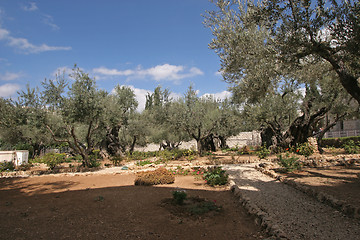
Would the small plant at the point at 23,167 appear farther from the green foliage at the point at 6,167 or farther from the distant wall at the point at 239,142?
the distant wall at the point at 239,142

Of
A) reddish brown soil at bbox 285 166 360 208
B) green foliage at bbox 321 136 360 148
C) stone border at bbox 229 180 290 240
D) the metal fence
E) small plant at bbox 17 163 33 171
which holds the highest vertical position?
the metal fence

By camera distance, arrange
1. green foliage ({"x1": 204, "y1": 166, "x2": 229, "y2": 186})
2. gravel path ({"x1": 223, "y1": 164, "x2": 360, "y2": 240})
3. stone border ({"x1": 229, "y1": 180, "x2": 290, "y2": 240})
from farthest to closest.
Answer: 1. green foliage ({"x1": 204, "y1": 166, "x2": 229, "y2": 186})
2. gravel path ({"x1": 223, "y1": 164, "x2": 360, "y2": 240})
3. stone border ({"x1": 229, "y1": 180, "x2": 290, "y2": 240})

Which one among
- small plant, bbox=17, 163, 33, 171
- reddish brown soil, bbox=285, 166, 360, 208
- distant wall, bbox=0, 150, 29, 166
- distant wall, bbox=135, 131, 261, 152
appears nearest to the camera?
reddish brown soil, bbox=285, 166, 360, 208

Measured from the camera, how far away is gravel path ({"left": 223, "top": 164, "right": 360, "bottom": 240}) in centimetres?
388

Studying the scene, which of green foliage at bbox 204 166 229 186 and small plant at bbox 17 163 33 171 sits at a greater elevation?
green foliage at bbox 204 166 229 186

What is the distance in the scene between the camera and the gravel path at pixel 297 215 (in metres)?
3.88

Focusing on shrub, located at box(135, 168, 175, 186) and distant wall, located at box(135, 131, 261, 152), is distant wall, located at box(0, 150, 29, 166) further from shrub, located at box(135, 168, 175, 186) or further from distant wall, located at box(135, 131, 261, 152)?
distant wall, located at box(135, 131, 261, 152)

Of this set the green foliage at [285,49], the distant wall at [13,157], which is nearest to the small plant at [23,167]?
the distant wall at [13,157]

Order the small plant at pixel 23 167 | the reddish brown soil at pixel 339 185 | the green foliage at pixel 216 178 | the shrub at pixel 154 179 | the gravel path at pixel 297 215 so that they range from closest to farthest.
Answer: the gravel path at pixel 297 215, the reddish brown soil at pixel 339 185, the green foliage at pixel 216 178, the shrub at pixel 154 179, the small plant at pixel 23 167

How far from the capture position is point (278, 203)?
571 cm

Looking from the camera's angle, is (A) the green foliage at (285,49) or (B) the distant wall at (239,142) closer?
(A) the green foliage at (285,49)

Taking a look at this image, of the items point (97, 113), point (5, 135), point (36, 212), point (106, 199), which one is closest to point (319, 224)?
point (106, 199)

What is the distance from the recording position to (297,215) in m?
4.82

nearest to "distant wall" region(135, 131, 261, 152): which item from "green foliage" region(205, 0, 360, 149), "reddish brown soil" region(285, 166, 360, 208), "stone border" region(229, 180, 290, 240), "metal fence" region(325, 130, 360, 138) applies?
"metal fence" region(325, 130, 360, 138)
